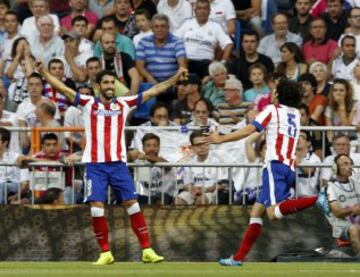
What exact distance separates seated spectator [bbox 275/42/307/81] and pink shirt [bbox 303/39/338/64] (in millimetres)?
458

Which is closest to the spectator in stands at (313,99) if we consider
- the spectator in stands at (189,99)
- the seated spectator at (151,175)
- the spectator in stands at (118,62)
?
the spectator in stands at (189,99)

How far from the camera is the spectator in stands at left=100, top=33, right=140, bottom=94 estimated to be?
2272 centimetres

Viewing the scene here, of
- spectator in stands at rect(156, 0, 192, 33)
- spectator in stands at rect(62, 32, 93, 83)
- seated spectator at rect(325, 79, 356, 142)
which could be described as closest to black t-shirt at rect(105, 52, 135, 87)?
spectator in stands at rect(62, 32, 93, 83)

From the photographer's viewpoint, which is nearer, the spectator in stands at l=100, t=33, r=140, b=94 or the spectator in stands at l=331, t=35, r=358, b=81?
the spectator in stands at l=331, t=35, r=358, b=81

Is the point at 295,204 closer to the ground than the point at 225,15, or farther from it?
closer to the ground

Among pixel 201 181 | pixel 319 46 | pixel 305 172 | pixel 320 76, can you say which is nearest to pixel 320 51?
pixel 319 46

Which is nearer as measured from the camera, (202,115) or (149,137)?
(149,137)

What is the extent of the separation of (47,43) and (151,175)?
5026 millimetres

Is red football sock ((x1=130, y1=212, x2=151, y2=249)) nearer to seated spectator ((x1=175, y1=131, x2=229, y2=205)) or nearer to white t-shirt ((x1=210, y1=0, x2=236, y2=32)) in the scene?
seated spectator ((x1=175, y1=131, x2=229, y2=205))

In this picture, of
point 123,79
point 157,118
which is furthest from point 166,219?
point 123,79

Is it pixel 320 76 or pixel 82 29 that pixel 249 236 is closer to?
pixel 320 76

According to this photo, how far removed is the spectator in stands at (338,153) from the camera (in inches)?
758

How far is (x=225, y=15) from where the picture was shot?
2377 centimetres

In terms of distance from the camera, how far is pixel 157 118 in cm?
2109
